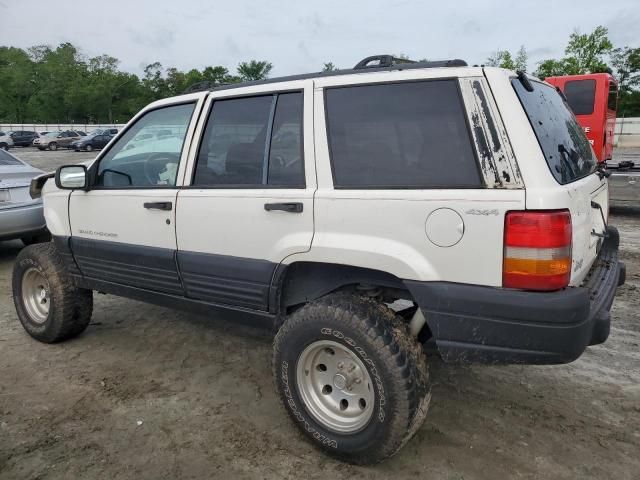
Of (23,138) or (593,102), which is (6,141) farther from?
(593,102)

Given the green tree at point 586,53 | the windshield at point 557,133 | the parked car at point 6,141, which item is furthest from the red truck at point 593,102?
the parked car at point 6,141

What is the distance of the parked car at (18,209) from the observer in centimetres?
640

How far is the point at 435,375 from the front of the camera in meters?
3.62

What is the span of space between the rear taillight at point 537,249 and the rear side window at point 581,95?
978 centimetres

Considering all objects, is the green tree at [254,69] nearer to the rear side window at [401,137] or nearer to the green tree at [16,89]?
the green tree at [16,89]

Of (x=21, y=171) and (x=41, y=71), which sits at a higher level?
(x=41, y=71)

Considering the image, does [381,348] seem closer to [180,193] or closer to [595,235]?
[595,235]

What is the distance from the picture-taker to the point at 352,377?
105 inches

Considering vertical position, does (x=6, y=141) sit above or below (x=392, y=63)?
above

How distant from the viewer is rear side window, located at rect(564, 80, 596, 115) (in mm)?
10766

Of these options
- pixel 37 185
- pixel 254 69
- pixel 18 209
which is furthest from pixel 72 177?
pixel 254 69

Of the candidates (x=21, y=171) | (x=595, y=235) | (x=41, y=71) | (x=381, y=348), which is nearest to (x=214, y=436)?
(x=381, y=348)

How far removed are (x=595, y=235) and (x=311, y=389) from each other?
1.72 metres

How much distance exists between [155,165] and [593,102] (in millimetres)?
10034
